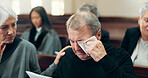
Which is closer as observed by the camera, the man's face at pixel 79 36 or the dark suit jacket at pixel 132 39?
the man's face at pixel 79 36

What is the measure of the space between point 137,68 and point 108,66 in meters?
0.89

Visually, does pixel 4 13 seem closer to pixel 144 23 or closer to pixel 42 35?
pixel 144 23

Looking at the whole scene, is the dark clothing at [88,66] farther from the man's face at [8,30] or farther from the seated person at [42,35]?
the seated person at [42,35]

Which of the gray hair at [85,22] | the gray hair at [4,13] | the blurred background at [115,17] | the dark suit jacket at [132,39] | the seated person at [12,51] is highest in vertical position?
the gray hair at [4,13]

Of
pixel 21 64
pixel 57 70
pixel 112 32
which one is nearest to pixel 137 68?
pixel 57 70

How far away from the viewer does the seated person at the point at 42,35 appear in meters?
2.62

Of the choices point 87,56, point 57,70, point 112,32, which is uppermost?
point 87,56

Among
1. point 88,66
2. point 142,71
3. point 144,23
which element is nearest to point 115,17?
point 144,23

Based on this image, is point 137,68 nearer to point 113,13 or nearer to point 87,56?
point 87,56

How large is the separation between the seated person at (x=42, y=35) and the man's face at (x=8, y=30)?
1.22 m

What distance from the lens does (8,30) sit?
1.27 metres

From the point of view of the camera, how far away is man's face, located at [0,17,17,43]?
124cm

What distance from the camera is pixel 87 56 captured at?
4.25ft

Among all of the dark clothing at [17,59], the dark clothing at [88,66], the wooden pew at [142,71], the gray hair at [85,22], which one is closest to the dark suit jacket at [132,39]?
the wooden pew at [142,71]
